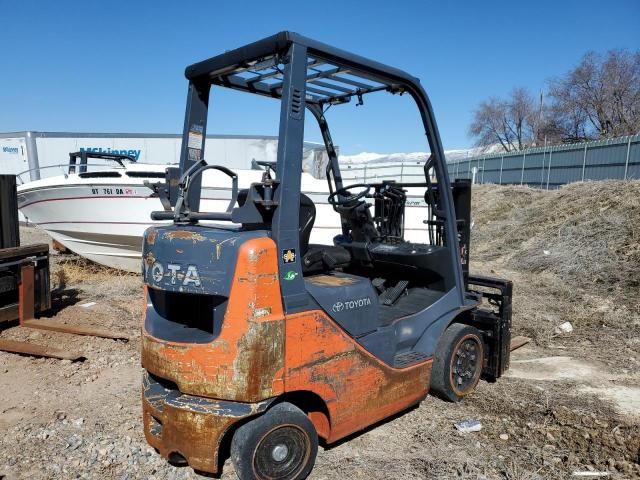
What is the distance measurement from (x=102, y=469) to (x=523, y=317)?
5.42 metres

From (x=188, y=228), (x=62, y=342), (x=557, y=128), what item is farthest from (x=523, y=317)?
(x=557, y=128)

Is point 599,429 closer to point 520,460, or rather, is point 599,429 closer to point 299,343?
point 520,460

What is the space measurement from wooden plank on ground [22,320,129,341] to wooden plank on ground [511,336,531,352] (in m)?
4.27

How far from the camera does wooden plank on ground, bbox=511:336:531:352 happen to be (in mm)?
5546

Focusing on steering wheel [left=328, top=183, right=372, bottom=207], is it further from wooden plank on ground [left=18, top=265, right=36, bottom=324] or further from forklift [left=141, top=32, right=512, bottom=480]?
wooden plank on ground [left=18, top=265, right=36, bottom=324]

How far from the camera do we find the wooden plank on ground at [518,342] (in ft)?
18.2

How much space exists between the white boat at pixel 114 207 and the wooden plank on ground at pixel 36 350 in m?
4.07

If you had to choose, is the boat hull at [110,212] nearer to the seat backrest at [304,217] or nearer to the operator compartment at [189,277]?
the operator compartment at [189,277]

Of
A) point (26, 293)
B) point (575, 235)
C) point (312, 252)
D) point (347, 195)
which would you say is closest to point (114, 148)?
point (26, 293)

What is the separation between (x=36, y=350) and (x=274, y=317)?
3.63 m

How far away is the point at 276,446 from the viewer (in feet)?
9.27

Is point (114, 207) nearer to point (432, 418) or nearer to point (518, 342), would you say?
point (518, 342)

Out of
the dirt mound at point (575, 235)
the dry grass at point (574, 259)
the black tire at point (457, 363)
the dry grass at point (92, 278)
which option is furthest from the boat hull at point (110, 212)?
the black tire at point (457, 363)

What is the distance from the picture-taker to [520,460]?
3.25 meters
